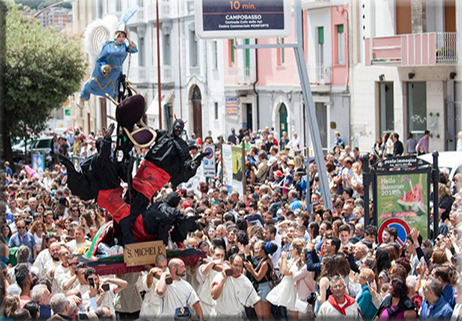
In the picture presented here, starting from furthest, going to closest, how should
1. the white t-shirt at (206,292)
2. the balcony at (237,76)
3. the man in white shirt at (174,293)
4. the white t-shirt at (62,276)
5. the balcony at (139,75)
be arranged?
the balcony at (139,75), the balcony at (237,76), the white t-shirt at (62,276), the white t-shirt at (206,292), the man in white shirt at (174,293)

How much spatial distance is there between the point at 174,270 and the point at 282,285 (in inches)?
59.2

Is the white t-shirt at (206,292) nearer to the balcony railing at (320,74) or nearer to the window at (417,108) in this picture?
the window at (417,108)

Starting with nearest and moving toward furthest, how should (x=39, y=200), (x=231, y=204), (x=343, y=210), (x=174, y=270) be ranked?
1. (x=174, y=270)
2. (x=343, y=210)
3. (x=231, y=204)
4. (x=39, y=200)

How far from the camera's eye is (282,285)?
11016 millimetres

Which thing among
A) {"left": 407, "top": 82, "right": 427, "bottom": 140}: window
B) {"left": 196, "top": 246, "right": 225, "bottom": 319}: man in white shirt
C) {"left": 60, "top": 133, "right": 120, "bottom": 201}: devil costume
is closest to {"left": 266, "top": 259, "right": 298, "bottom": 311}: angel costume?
{"left": 196, "top": 246, "right": 225, "bottom": 319}: man in white shirt

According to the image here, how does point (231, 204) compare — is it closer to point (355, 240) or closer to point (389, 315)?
point (355, 240)

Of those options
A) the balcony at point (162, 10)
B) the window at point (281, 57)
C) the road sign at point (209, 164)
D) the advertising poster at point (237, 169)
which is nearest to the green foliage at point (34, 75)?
the balcony at point (162, 10)

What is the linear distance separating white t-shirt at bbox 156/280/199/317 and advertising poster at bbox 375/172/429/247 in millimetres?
4196

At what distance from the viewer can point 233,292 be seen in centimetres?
1061

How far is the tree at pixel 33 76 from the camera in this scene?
116 ft

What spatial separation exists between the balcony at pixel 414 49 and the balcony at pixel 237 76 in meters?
9.37

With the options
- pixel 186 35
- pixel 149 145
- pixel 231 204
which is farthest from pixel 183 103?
pixel 149 145

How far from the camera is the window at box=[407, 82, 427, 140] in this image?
92.7 feet

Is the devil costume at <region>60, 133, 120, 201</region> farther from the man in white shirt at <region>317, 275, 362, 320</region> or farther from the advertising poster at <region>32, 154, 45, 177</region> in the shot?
the advertising poster at <region>32, 154, 45, 177</region>
